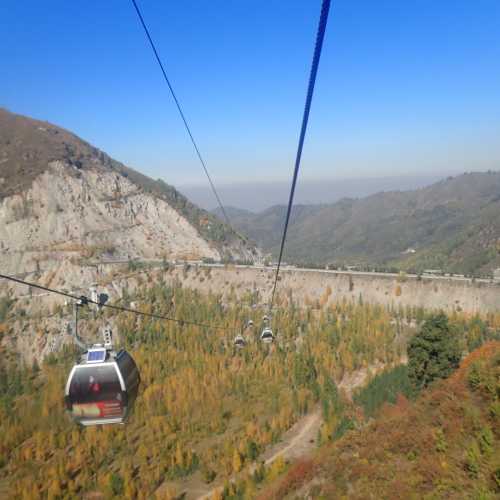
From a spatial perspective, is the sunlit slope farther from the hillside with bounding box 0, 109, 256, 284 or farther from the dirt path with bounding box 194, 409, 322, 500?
the dirt path with bounding box 194, 409, 322, 500

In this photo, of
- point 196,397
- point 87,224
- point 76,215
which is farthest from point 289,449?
point 76,215

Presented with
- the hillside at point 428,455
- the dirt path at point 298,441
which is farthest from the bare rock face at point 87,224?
the hillside at point 428,455

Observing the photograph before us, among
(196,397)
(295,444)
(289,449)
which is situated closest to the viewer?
(289,449)

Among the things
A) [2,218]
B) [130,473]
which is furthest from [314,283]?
[2,218]

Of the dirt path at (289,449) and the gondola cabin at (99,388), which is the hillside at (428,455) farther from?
the dirt path at (289,449)

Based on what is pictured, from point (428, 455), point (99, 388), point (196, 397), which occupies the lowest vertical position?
point (196, 397)

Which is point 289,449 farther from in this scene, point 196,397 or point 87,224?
point 87,224

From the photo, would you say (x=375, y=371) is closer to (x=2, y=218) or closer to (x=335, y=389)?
(x=335, y=389)
